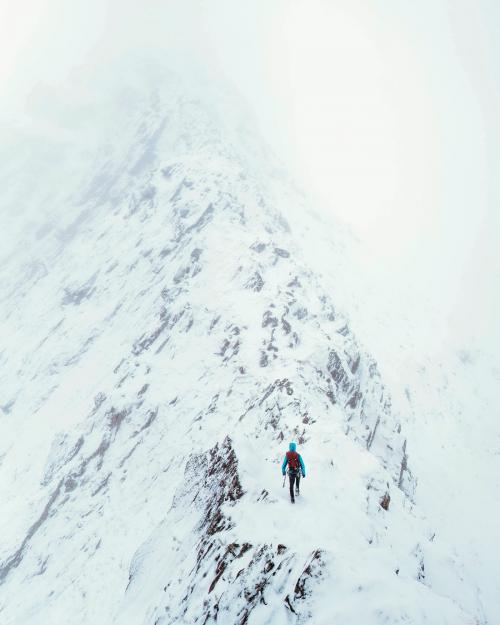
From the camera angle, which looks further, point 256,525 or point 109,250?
point 109,250

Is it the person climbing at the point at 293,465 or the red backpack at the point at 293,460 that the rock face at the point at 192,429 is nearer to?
the person climbing at the point at 293,465

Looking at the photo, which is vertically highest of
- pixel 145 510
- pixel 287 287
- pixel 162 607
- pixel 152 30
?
pixel 152 30

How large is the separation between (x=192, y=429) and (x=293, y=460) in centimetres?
1162

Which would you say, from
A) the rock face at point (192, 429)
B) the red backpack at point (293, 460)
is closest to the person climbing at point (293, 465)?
the red backpack at point (293, 460)

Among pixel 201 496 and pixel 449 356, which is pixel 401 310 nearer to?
pixel 449 356

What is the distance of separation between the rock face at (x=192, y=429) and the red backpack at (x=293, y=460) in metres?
0.98

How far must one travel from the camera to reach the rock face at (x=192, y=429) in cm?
971

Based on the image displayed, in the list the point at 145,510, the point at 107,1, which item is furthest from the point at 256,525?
the point at 107,1

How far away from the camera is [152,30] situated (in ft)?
403

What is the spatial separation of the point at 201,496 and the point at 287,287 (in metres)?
19.7

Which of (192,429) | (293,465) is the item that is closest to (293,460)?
(293,465)

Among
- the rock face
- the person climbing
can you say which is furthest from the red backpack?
the rock face

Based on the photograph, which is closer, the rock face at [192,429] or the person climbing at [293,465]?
the rock face at [192,429]

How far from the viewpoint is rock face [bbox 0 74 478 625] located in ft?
31.9
